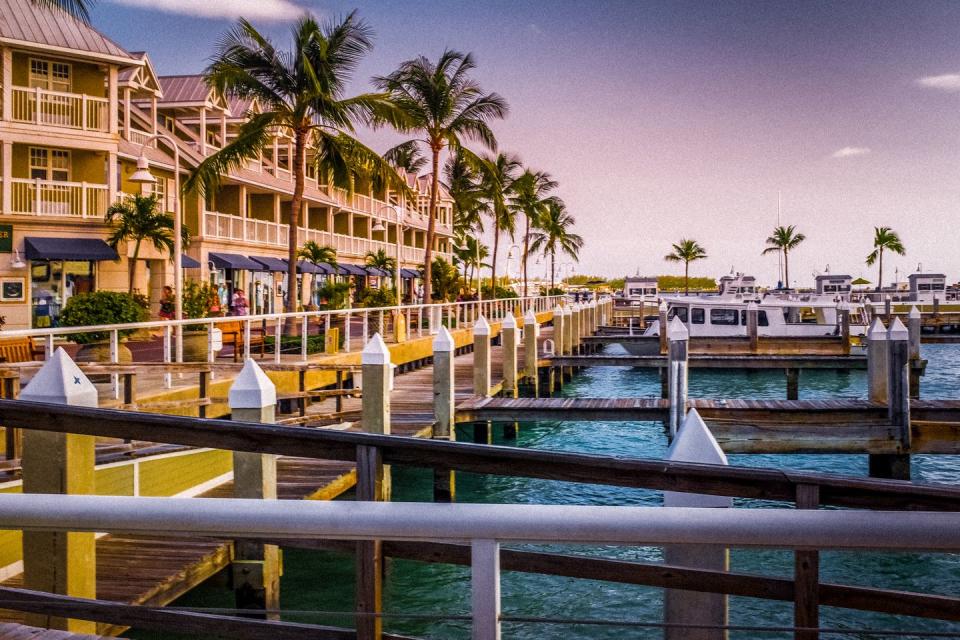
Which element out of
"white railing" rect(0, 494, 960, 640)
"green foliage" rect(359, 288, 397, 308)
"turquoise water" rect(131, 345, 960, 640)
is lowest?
"turquoise water" rect(131, 345, 960, 640)

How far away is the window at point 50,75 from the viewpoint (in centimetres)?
2594

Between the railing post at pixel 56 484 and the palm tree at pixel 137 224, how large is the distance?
22.5 meters

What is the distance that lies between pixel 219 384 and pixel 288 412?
1.86 metres

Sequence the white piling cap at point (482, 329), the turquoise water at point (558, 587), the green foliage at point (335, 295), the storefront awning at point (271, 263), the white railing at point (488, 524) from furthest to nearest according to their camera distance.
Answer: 1. the storefront awning at point (271, 263)
2. the green foliage at point (335, 295)
3. the white piling cap at point (482, 329)
4. the turquoise water at point (558, 587)
5. the white railing at point (488, 524)

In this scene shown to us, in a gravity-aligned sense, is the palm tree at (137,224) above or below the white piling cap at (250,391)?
above

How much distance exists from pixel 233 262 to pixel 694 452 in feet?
102

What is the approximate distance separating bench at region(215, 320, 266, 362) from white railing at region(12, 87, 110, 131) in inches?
591

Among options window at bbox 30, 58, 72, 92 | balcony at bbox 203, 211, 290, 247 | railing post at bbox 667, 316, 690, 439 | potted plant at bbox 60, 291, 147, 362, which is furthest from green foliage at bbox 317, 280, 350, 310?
railing post at bbox 667, 316, 690, 439

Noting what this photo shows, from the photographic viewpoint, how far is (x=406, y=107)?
97.3 ft

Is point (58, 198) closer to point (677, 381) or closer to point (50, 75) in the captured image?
point (50, 75)

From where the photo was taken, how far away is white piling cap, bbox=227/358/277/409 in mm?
5785

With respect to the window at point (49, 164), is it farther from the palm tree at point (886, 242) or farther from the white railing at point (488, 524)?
the palm tree at point (886, 242)

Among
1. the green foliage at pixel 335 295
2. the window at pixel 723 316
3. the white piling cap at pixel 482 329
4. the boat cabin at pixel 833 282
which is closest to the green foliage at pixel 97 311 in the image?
the white piling cap at pixel 482 329

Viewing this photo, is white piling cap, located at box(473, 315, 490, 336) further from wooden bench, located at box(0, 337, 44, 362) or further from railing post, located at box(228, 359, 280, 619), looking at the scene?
railing post, located at box(228, 359, 280, 619)
